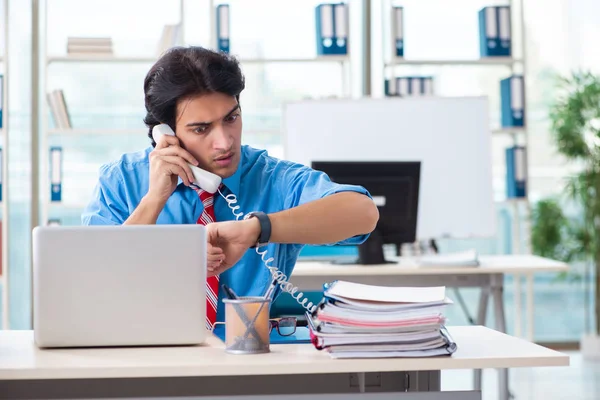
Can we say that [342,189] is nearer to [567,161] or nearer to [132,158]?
[132,158]

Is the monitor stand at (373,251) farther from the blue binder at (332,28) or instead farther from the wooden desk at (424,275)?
the blue binder at (332,28)

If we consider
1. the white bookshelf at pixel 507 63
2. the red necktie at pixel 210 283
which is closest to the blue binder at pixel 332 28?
the white bookshelf at pixel 507 63

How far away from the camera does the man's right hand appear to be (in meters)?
1.98

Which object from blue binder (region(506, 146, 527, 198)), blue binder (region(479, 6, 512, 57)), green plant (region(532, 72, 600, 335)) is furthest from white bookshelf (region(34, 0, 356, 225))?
green plant (region(532, 72, 600, 335))

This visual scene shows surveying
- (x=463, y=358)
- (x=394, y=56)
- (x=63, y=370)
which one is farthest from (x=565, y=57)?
(x=63, y=370)

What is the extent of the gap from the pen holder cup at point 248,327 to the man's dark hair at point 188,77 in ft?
2.13

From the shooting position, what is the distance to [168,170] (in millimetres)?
1999

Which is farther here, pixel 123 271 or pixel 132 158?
pixel 132 158

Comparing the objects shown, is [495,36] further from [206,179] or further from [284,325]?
[284,325]

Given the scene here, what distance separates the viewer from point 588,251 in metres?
5.19

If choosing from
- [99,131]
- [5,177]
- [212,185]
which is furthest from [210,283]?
[99,131]

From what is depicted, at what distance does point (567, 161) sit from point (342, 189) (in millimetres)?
3745

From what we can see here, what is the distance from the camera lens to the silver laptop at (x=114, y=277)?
1.49m

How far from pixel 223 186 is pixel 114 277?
64 cm
